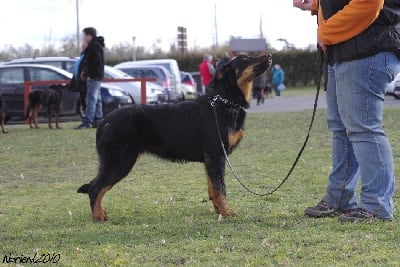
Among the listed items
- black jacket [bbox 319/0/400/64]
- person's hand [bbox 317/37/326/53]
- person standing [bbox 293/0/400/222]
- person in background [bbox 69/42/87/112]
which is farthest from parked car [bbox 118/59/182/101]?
black jacket [bbox 319/0/400/64]

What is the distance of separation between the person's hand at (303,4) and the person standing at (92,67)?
10.0 m

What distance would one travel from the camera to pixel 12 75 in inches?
768

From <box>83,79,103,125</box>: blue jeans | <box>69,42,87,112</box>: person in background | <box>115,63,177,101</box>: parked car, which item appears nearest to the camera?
<box>83,79,103,125</box>: blue jeans

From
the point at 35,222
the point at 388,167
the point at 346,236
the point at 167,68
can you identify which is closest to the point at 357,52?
the point at 388,167

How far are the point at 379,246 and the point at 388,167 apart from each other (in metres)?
1.00

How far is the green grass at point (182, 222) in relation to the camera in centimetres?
440

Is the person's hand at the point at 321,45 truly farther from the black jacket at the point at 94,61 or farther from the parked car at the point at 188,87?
the parked car at the point at 188,87

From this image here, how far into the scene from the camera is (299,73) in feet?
164

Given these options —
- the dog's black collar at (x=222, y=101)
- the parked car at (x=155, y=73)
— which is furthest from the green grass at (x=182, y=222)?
the parked car at (x=155, y=73)

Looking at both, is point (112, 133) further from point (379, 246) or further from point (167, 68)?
point (167, 68)

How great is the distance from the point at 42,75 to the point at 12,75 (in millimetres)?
885

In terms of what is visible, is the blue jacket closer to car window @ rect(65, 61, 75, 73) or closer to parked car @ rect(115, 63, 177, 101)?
parked car @ rect(115, 63, 177, 101)

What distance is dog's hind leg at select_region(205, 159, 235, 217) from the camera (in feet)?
19.4

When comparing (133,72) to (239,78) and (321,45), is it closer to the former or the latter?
(239,78)
